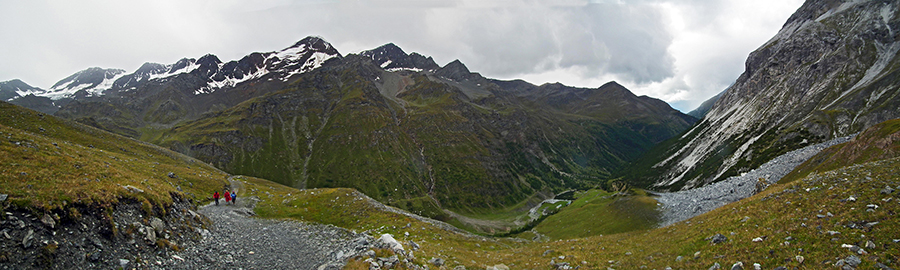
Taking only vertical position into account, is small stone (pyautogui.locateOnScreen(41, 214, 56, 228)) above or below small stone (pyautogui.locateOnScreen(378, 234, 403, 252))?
above

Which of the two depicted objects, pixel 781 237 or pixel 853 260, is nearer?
pixel 853 260

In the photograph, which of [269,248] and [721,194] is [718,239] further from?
[721,194]

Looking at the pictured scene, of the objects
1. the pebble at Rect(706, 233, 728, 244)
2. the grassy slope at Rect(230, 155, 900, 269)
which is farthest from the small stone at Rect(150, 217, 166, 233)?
the pebble at Rect(706, 233, 728, 244)

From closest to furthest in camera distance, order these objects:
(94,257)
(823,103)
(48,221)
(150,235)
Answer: (48,221) → (94,257) → (150,235) → (823,103)

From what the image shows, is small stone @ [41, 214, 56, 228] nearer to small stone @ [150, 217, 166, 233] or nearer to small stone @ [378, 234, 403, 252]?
small stone @ [150, 217, 166, 233]

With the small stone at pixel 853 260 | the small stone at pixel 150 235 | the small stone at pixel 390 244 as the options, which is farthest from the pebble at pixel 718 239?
the small stone at pixel 150 235

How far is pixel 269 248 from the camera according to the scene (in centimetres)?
2402

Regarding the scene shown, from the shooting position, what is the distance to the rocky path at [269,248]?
18.8 metres

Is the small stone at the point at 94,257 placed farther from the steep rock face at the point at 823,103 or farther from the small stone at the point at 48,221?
the steep rock face at the point at 823,103

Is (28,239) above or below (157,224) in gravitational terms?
above

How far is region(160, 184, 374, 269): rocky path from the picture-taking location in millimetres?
18831

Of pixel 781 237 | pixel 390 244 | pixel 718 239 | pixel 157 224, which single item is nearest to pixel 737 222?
pixel 718 239

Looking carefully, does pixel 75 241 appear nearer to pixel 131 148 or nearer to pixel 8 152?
pixel 8 152

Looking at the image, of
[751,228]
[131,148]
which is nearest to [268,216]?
[751,228]
